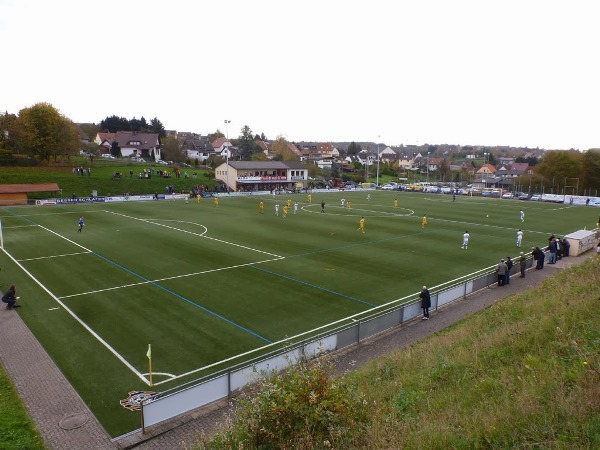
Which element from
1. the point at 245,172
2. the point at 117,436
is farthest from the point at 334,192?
the point at 117,436

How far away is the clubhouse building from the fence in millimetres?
68873

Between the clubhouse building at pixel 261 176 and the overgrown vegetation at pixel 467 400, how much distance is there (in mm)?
76923

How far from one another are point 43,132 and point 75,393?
255 feet

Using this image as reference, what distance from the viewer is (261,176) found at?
90.0 meters

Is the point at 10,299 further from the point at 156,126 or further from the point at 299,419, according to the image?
the point at 156,126

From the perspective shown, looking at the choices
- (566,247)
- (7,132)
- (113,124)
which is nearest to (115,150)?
(113,124)

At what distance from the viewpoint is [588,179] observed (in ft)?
293

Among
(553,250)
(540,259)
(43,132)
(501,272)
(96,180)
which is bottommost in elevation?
(540,259)

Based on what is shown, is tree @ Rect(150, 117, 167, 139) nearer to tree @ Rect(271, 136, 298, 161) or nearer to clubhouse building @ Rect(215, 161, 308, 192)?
tree @ Rect(271, 136, 298, 161)

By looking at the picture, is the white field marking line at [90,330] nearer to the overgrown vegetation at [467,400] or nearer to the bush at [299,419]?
the overgrown vegetation at [467,400]

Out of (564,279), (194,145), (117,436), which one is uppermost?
(194,145)

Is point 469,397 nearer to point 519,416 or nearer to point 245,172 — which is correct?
point 519,416

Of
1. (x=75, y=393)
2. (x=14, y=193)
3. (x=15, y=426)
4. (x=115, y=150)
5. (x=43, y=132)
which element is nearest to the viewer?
(x=15, y=426)

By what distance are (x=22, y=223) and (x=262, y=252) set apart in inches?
1079
